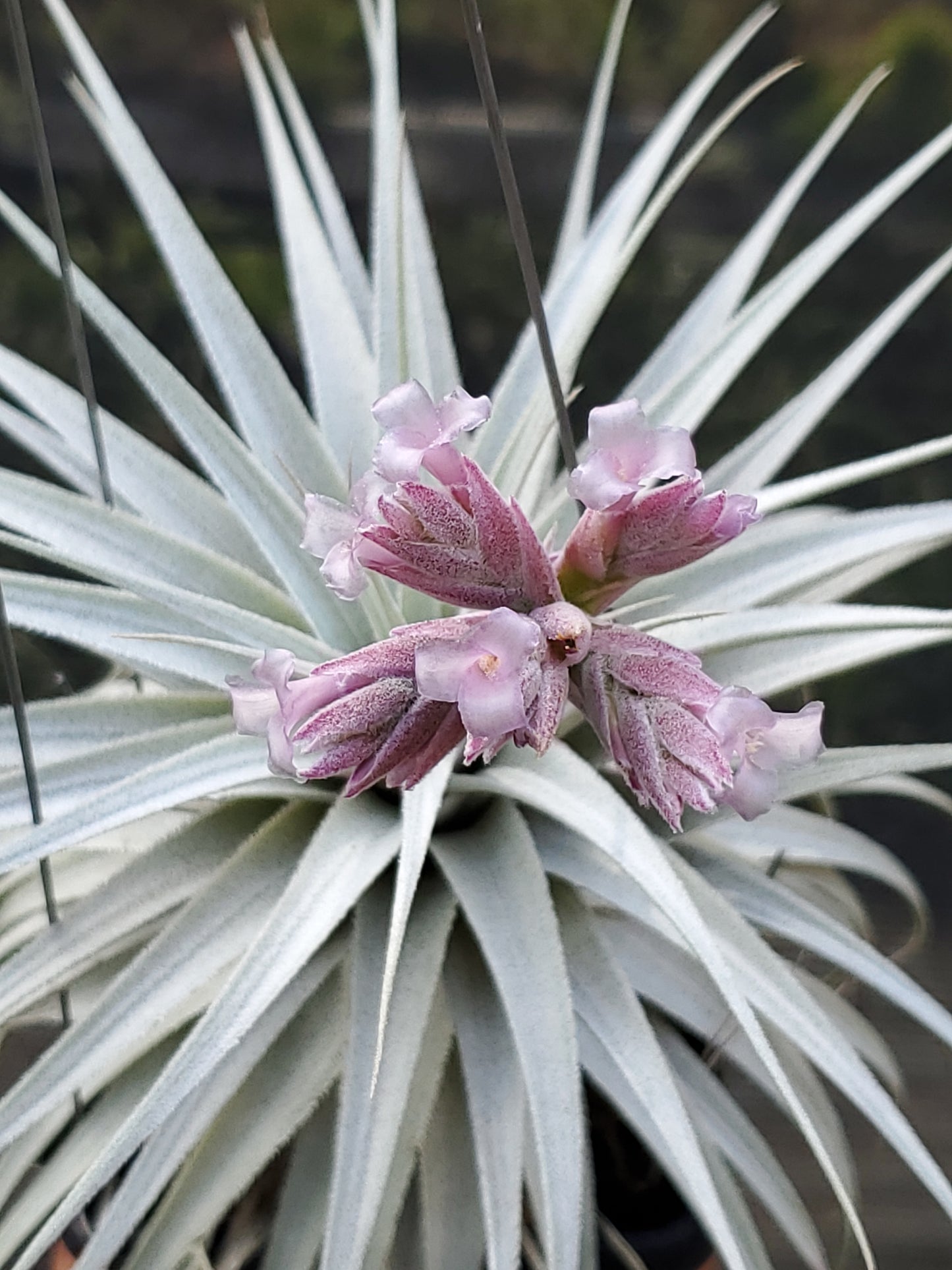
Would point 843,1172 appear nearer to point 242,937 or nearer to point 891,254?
point 242,937

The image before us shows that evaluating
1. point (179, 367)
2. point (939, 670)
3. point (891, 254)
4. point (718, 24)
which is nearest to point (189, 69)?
point (179, 367)

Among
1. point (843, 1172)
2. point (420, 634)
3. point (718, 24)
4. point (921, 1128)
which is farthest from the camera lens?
point (718, 24)

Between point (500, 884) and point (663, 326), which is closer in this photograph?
point (500, 884)

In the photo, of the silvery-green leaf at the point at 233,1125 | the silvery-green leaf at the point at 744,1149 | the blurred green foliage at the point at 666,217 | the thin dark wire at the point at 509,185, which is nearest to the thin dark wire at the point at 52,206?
the thin dark wire at the point at 509,185

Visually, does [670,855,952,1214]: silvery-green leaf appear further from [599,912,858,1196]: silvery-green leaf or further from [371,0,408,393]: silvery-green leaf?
[371,0,408,393]: silvery-green leaf

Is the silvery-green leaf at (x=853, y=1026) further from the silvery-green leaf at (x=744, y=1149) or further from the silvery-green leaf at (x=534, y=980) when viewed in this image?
the silvery-green leaf at (x=534, y=980)

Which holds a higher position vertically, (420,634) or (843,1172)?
(420,634)
